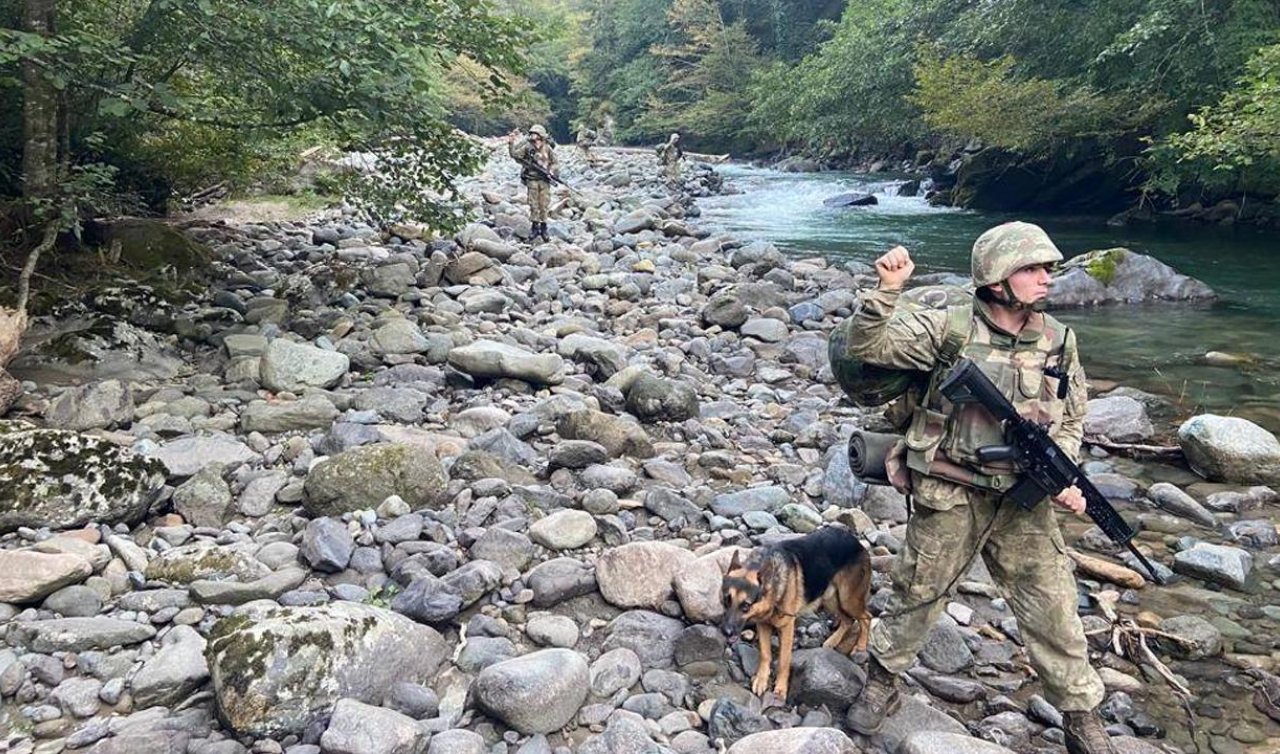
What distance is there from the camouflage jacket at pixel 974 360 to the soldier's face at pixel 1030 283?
0.50ft

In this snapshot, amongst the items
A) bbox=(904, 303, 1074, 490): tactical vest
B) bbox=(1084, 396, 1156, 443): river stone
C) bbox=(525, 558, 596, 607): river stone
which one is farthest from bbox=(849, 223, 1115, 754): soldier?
bbox=(1084, 396, 1156, 443): river stone

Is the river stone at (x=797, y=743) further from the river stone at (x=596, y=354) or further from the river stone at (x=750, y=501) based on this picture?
the river stone at (x=596, y=354)

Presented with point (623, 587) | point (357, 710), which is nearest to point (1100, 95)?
point (623, 587)

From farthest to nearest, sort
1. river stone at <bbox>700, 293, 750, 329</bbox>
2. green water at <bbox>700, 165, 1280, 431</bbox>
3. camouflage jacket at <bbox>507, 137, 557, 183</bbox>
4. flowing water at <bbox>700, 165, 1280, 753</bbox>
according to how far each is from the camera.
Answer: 1. camouflage jacket at <bbox>507, 137, 557, 183</bbox>
2. river stone at <bbox>700, 293, 750, 329</bbox>
3. green water at <bbox>700, 165, 1280, 431</bbox>
4. flowing water at <bbox>700, 165, 1280, 753</bbox>

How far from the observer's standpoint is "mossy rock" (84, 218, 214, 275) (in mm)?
8164

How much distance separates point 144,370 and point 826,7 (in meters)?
46.7

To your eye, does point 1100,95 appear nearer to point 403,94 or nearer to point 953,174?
point 953,174

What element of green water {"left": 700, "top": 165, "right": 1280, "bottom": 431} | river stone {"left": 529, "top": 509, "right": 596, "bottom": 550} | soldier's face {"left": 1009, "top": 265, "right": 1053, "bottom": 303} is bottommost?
green water {"left": 700, "top": 165, "right": 1280, "bottom": 431}

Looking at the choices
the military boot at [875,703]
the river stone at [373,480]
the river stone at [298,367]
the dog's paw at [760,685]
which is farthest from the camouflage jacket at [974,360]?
the river stone at [298,367]

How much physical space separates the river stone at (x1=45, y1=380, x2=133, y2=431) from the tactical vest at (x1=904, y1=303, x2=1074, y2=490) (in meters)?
5.37

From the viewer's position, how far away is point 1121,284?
40.1ft

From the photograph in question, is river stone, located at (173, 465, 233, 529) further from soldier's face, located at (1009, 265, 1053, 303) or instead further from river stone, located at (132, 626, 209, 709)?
soldier's face, located at (1009, 265, 1053, 303)

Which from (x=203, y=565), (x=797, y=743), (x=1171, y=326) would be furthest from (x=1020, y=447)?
(x=1171, y=326)

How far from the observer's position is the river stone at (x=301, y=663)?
9.79 ft
